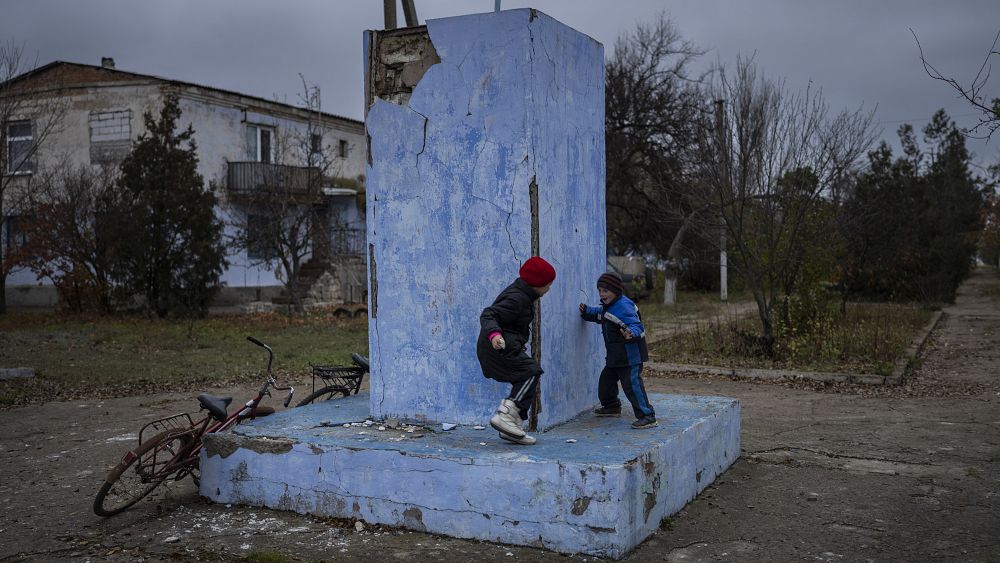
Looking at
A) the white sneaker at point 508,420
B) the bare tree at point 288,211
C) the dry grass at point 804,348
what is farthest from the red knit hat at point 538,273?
the bare tree at point 288,211

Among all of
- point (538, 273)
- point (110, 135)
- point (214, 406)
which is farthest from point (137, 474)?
point (110, 135)

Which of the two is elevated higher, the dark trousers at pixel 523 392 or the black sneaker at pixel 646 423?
the dark trousers at pixel 523 392

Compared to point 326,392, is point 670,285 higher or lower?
higher

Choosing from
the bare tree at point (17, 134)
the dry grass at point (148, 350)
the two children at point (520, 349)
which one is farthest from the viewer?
the bare tree at point (17, 134)

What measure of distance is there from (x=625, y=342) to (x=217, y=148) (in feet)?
79.5

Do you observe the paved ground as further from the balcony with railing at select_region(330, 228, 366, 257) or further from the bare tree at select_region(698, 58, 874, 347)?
the balcony with railing at select_region(330, 228, 366, 257)

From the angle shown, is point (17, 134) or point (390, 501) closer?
point (390, 501)

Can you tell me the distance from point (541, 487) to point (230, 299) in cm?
2432

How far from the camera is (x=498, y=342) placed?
5.24 metres

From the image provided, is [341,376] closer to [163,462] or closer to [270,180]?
[163,462]

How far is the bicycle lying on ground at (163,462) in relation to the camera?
5.54m

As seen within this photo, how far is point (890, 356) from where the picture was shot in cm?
1237

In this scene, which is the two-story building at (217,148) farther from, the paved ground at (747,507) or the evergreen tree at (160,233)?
the paved ground at (747,507)

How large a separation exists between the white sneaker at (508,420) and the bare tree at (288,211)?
1627 cm
